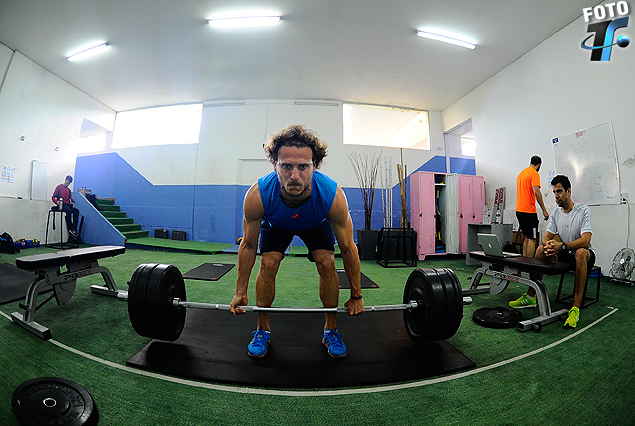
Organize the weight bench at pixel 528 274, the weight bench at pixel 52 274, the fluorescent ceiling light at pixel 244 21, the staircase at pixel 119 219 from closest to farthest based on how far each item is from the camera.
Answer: the weight bench at pixel 52 274 < the weight bench at pixel 528 274 < the fluorescent ceiling light at pixel 244 21 < the staircase at pixel 119 219

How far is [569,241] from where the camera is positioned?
192 centimetres

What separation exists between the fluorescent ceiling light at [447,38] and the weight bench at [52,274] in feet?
15.3

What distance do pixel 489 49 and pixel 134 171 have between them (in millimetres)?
7679

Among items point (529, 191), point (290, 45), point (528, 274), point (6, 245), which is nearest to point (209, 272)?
point (528, 274)

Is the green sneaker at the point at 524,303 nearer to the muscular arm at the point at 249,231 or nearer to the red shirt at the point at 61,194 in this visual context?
the muscular arm at the point at 249,231

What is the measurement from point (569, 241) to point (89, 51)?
704 centimetres

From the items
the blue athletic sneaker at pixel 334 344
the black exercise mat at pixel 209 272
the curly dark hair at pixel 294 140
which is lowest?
the blue athletic sneaker at pixel 334 344

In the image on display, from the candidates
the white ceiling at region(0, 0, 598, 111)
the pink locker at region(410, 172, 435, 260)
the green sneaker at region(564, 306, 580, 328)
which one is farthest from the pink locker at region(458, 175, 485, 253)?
the green sneaker at region(564, 306, 580, 328)

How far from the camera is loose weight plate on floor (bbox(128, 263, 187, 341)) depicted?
1.18m

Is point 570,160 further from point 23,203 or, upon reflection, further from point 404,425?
point 23,203

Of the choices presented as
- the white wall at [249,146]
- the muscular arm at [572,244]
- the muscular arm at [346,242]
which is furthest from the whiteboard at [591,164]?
the muscular arm at [346,242]

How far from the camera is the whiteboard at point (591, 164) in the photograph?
9.21 feet

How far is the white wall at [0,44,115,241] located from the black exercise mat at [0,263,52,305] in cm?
233

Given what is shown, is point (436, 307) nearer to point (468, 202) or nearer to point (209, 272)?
point (209, 272)
